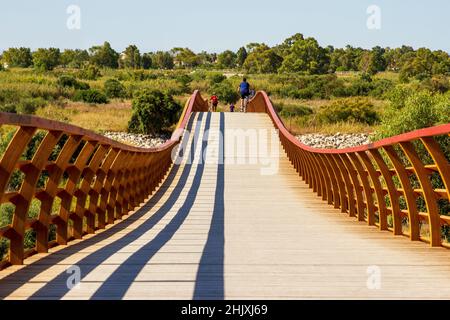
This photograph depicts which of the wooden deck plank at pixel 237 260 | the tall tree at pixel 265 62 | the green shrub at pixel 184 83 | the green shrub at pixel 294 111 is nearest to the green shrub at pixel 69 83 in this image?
the green shrub at pixel 184 83

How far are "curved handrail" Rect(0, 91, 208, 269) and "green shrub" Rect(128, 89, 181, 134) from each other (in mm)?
39356

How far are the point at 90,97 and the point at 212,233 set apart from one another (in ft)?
202

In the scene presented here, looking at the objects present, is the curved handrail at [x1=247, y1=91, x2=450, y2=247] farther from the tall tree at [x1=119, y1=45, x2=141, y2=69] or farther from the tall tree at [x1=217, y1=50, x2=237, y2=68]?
the tall tree at [x1=217, y1=50, x2=237, y2=68]

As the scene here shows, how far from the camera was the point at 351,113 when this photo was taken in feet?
185

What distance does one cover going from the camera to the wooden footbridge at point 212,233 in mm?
5449

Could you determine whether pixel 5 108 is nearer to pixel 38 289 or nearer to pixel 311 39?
pixel 38 289

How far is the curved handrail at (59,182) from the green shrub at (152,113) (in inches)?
1549

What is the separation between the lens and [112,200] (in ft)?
37.0

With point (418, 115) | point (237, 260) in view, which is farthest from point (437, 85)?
point (237, 260)

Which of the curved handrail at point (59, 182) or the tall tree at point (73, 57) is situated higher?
the tall tree at point (73, 57)

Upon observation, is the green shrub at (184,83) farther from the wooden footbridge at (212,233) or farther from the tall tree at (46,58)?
the wooden footbridge at (212,233)
